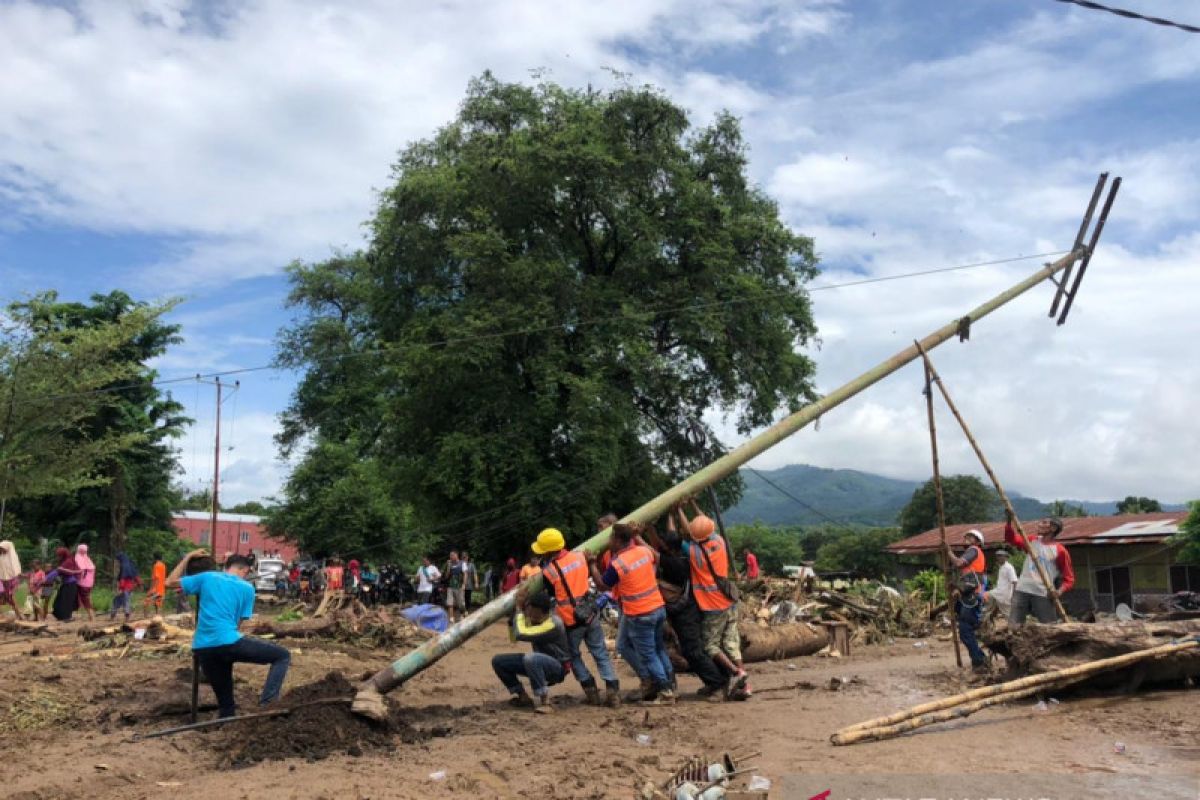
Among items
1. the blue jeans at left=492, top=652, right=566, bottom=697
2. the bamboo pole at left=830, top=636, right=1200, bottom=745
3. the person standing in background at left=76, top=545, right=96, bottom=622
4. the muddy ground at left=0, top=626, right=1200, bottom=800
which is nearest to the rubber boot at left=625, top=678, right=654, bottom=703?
the muddy ground at left=0, top=626, right=1200, bottom=800

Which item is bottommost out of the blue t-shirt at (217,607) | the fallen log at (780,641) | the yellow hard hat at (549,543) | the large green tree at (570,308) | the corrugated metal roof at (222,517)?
the fallen log at (780,641)

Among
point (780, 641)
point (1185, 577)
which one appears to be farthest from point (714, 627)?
point (1185, 577)

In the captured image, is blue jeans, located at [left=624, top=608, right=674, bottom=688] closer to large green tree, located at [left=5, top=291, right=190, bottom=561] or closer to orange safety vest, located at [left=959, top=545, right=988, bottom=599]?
orange safety vest, located at [left=959, top=545, right=988, bottom=599]

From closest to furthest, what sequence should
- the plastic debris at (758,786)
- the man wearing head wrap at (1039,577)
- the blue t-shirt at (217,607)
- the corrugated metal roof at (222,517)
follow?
the plastic debris at (758,786), the blue t-shirt at (217,607), the man wearing head wrap at (1039,577), the corrugated metal roof at (222,517)

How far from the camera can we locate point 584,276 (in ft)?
88.3

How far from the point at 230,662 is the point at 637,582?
380 centimetres

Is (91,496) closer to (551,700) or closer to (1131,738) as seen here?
(551,700)

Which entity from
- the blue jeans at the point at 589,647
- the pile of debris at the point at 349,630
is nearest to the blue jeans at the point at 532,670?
the blue jeans at the point at 589,647

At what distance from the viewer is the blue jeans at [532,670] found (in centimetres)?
917

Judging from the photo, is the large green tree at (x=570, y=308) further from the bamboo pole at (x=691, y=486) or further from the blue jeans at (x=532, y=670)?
the blue jeans at (x=532, y=670)

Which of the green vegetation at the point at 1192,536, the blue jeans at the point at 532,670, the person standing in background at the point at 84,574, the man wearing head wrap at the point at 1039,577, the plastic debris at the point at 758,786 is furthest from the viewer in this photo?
the green vegetation at the point at 1192,536

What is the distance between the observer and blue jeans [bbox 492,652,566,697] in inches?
361

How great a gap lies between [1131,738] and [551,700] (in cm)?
551

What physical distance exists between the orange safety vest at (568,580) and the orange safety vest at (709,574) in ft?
3.82
